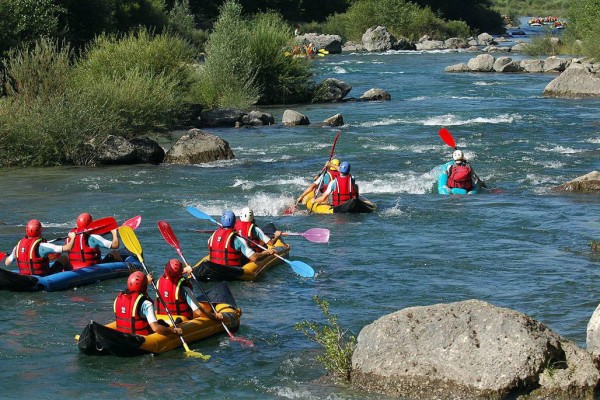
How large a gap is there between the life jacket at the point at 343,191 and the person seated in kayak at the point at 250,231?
3545 mm

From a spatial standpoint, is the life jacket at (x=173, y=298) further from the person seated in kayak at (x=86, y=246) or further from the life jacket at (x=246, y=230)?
the life jacket at (x=246, y=230)

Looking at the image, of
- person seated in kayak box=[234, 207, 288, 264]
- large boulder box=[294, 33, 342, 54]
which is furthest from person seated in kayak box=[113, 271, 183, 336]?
large boulder box=[294, 33, 342, 54]

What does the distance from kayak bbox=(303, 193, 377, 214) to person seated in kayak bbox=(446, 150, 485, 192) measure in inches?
75.5

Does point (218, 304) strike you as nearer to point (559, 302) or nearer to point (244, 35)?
point (559, 302)

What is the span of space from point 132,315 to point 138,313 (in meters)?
0.06

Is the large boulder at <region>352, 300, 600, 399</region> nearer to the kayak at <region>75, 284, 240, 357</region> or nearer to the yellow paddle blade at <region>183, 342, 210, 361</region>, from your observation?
the yellow paddle blade at <region>183, 342, 210, 361</region>

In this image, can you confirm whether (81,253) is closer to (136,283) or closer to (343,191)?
(136,283)

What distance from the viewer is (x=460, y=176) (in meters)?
17.8

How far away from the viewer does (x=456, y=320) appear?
25.8ft

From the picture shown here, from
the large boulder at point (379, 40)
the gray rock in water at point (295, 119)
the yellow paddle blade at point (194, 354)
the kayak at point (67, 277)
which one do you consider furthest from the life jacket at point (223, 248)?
the large boulder at point (379, 40)

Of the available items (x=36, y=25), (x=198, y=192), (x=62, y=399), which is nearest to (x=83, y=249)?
(x=62, y=399)

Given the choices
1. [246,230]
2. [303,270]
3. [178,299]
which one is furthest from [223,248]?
[178,299]

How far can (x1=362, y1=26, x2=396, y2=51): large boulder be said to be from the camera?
56875mm

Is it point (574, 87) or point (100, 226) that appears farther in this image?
point (574, 87)
